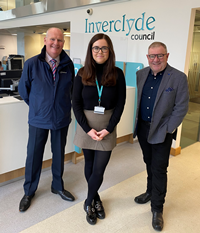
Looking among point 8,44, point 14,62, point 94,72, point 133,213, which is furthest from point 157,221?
point 8,44

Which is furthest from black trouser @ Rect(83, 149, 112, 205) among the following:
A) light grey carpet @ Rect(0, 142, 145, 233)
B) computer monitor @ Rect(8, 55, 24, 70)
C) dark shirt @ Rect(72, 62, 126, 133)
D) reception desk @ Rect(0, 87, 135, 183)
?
computer monitor @ Rect(8, 55, 24, 70)

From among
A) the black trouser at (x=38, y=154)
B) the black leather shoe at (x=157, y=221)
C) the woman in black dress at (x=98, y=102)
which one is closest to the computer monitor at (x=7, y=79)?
the black trouser at (x=38, y=154)

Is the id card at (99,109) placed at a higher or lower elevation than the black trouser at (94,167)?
higher

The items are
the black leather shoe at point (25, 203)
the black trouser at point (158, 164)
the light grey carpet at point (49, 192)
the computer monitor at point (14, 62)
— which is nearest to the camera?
the black trouser at point (158, 164)

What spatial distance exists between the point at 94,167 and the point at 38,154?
2.04 ft

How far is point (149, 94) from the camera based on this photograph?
1931 mm

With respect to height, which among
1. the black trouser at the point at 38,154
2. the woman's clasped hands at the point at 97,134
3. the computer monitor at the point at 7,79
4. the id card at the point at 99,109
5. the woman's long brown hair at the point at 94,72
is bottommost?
the black trouser at the point at 38,154

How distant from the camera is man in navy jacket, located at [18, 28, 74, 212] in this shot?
2.01m

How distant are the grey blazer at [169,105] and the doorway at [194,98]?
6.91 ft

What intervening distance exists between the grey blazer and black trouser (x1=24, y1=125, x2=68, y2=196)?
35.4 inches

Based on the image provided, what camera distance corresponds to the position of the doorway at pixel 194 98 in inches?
145

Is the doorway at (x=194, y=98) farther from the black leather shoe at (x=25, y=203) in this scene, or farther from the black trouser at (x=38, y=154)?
the black leather shoe at (x=25, y=203)

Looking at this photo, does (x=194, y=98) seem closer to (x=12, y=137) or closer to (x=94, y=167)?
(x=94, y=167)

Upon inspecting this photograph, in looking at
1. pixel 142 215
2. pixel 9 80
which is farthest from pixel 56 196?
pixel 9 80
